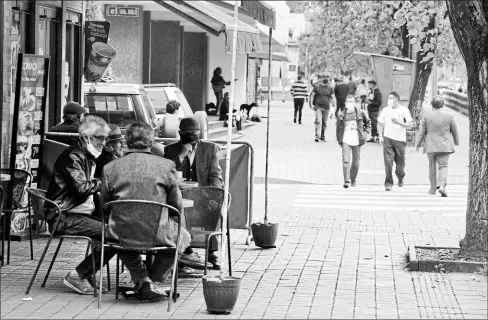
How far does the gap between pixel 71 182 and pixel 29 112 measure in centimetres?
337

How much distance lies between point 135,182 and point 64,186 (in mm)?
809

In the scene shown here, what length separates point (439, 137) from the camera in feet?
57.5

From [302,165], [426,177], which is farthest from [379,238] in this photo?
[302,165]

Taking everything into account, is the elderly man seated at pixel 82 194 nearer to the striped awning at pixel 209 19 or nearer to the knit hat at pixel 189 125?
the knit hat at pixel 189 125

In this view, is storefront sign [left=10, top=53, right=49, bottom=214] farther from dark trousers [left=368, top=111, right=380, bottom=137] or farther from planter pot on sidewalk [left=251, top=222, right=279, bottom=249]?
dark trousers [left=368, top=111, right=380, bottom=137]

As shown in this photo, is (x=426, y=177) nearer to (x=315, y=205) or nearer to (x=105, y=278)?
(x=315, y=205)

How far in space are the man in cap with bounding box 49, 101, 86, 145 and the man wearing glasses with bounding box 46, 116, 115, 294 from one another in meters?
3.21

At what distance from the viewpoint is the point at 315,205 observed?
53.8 feet

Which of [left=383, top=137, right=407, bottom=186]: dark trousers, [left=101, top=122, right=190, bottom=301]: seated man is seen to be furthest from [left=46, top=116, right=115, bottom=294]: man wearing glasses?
[left=383, top=137, right=407, bottom=186]: dark trousers

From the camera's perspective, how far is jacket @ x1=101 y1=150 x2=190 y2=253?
26.3ft

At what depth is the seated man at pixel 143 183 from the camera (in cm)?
801

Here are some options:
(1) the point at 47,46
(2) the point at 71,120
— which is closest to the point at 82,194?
(2) the point at 71,120

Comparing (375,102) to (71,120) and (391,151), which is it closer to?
(391,151)

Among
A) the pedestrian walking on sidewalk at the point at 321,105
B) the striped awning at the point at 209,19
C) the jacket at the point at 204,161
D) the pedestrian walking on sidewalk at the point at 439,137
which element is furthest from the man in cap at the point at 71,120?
the pedestrian walking on sidewalk at the point at 321,105
